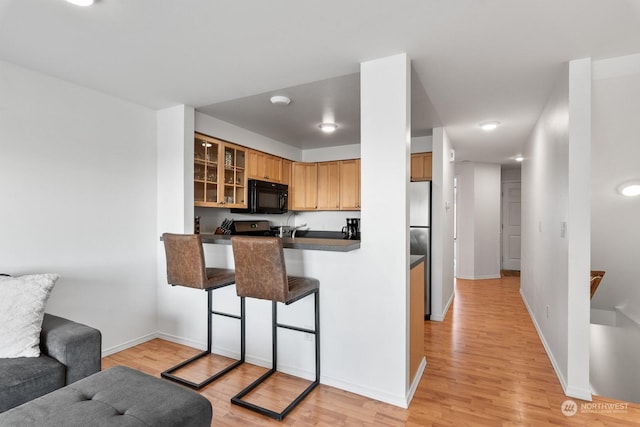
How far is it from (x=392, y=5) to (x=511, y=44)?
94cm

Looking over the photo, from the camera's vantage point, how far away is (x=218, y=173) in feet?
12.5

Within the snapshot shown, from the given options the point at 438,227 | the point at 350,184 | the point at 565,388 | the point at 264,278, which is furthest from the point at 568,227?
the point at 350,184

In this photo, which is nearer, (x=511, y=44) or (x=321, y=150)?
(x=511, y=44)

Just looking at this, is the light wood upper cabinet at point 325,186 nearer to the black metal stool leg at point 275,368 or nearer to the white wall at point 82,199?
the white wall at point 82,199

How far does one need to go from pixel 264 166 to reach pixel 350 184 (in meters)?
1.34

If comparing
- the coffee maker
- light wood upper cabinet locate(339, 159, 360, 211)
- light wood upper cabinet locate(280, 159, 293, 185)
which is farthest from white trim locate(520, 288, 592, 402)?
light wood upper cabinet locate(280, 159, 293, 185)

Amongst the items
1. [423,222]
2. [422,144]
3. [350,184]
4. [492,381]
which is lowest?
[492,381]

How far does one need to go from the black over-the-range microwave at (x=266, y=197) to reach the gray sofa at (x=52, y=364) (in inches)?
95.9

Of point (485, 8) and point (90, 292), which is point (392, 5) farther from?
point (90, 292)

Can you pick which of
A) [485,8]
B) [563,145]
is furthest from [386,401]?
[485,8]

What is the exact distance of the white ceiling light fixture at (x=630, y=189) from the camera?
8.21 ft

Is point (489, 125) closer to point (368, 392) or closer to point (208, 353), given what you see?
point (368, 392)

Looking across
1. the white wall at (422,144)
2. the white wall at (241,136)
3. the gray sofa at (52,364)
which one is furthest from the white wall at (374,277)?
the white wall at (422,144)

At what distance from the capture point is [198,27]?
6.38 feet
